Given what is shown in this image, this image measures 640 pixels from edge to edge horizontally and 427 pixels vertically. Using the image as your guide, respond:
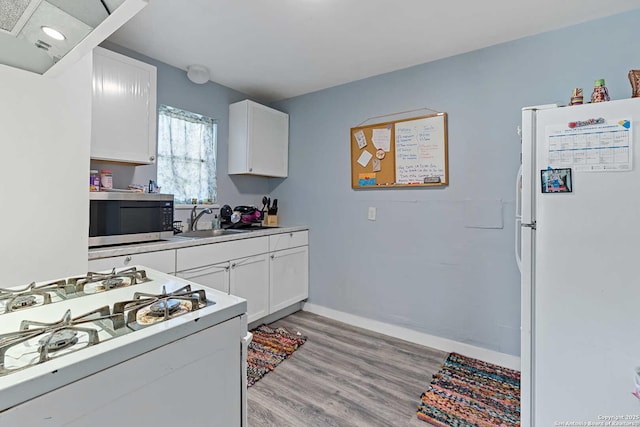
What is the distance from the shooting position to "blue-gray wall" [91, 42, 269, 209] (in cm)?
237

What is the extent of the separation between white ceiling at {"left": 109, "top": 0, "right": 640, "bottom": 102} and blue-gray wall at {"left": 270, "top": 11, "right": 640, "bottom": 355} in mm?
161

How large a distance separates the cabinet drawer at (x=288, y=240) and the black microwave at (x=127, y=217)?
0.92 m

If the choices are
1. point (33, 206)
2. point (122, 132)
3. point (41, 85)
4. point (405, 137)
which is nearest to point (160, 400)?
point (33, 206)

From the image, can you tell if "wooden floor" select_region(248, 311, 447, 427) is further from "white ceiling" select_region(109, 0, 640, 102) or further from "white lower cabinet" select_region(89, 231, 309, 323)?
"white ceiling" select_region(109, 0, 640, 102)

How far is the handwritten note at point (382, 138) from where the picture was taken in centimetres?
269

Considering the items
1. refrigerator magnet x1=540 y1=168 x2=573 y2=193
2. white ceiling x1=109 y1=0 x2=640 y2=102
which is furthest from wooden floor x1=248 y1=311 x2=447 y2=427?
white ceiling x1=109 y1=0 x2=640 y2=102

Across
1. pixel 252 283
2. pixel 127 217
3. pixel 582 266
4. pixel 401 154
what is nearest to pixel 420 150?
pixel 401 154

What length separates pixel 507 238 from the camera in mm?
2186

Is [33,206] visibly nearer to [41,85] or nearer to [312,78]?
[41,85]

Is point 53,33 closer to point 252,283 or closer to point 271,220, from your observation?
point 252,283

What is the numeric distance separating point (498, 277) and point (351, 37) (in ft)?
6.73

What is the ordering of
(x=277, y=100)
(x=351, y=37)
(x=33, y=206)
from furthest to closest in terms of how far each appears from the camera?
1. (x=277, y=100)
2. (x=351, y=37)
3. (x=33, y=206)

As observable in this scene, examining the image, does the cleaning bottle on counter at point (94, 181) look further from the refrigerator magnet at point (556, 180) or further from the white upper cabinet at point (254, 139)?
the refrigerator magnet at point (556, 180)

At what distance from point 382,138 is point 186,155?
72.0 inches
